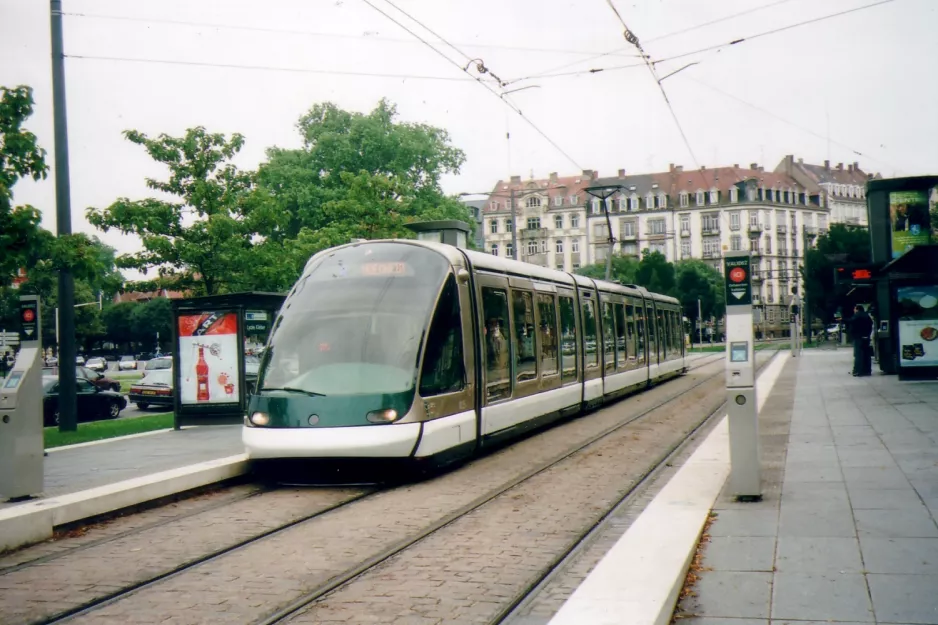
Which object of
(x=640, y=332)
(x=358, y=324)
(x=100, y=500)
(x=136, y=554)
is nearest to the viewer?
(x=136, y=554)

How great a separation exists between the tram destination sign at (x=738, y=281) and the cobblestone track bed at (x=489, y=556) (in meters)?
2.21

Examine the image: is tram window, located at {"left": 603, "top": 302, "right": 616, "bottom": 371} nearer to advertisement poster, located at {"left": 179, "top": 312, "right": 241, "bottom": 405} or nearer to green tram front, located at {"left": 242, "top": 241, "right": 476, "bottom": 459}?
advertisement poster, located at {"left": 179, "top": 312, "right": 241, "bottom": 405}

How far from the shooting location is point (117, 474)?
1146cm

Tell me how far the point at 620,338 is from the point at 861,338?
696 cm

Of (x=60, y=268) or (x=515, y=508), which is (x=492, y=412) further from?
(x=60, y=268)

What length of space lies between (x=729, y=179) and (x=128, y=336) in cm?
6579

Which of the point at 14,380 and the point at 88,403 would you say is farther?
the point at 88,403

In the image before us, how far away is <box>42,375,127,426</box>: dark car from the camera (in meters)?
26.3

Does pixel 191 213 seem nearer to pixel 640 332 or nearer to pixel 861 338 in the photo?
pixel 640 332

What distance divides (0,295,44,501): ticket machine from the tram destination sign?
649 cm

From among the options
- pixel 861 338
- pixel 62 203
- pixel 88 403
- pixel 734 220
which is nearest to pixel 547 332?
pixel 62 203

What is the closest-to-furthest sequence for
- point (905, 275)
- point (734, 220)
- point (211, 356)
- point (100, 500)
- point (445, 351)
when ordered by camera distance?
point (100, 500) → point (445, 351) → point (211, 356) → point (905, 275) → point (734, 220)

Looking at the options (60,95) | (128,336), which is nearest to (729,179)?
(128,336)

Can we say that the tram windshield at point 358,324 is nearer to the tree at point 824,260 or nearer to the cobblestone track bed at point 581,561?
the cobblestone track bed at point 581,561
